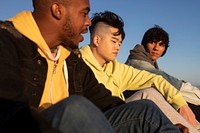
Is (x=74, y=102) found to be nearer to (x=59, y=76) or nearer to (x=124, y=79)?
(x=59, y=76)

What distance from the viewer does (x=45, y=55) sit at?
108 inches

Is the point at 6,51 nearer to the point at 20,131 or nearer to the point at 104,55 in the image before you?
the point at 20,131

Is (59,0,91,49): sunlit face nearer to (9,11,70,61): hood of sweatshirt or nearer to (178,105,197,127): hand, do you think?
(9,11,70,61): hood of sweatshirt

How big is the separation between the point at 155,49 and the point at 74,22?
14.7 feet

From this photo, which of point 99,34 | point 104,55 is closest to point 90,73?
point 104,55

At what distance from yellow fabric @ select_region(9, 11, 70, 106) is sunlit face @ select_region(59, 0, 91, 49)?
28 centimetres

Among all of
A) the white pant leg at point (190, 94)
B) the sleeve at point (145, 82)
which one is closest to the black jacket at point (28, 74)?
the sleeve at point (145, 82)

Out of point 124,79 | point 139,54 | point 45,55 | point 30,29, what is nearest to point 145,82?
point 124,79

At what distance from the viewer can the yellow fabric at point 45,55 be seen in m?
2.64

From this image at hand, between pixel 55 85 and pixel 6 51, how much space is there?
2.68 ft

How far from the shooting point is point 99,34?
5.37 m

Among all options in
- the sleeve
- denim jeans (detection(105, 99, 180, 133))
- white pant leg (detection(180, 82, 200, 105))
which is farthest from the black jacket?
white pant leg (detection(180, 82, 200, 105))

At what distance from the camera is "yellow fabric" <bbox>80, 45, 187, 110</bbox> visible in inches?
186

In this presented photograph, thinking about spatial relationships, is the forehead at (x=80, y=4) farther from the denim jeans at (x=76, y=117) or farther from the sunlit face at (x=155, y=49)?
the sunlit face at (x=155, y=49)
